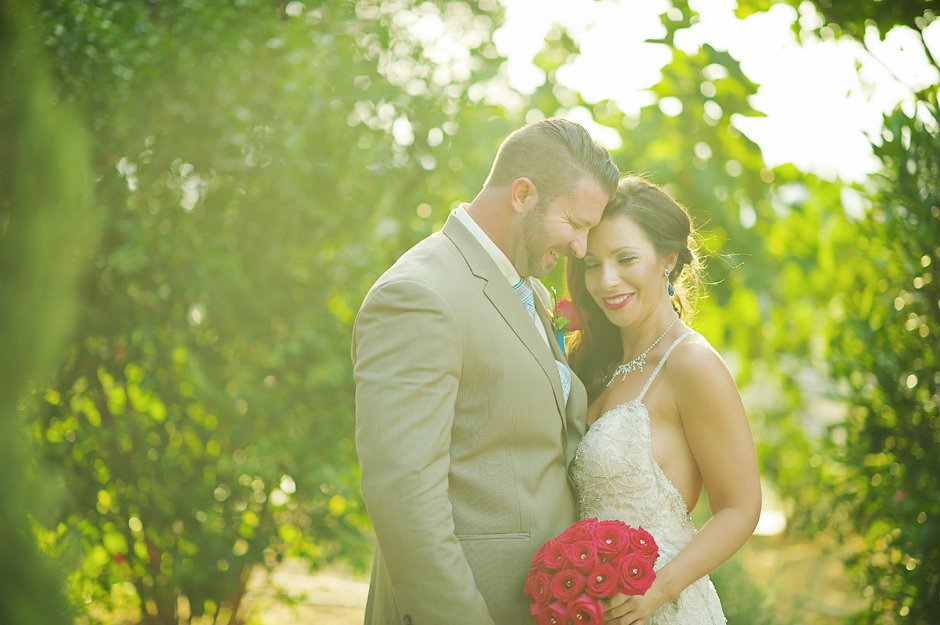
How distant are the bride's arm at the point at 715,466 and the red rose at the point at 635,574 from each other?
0.29 metres

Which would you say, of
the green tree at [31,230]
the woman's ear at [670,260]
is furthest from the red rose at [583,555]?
the green tree at [31,230]

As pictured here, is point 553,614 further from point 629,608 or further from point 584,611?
point 629,608

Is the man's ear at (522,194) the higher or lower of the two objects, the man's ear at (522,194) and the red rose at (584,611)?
the higher

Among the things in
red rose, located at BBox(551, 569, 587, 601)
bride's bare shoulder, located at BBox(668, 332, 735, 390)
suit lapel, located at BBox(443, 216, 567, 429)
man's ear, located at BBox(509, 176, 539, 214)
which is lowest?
red rose, located at BBox(551, 569, 587, 601)

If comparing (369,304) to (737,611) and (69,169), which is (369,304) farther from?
(737,611)

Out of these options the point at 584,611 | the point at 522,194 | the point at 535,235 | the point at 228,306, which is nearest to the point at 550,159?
the point at 522,194

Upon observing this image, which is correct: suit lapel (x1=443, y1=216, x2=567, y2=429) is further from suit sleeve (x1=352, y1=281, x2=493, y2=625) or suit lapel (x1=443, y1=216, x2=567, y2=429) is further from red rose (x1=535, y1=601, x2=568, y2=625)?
red rose (x1=535, y1=601, x2=568, y2=625)

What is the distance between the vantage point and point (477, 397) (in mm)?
2506

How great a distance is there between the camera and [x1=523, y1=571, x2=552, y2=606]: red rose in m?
2.34

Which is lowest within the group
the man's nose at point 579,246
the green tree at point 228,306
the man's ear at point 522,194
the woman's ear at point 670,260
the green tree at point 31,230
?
the green tree at point 228,306

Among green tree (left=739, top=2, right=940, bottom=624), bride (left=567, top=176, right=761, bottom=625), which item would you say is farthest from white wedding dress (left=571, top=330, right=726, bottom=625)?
green tree (left=739, top=2, right=940, bottom=624)

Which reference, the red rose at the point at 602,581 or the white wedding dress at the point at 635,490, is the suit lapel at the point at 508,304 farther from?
the red rose at the point at 602,581

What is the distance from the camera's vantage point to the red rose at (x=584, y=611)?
232cm

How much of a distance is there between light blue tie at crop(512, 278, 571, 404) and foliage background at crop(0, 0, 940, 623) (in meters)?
1.62
